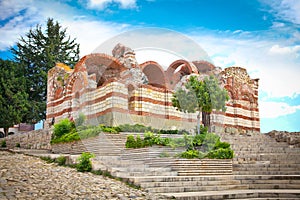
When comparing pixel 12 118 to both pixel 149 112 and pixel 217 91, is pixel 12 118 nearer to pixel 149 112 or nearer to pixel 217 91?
pixel 149 112

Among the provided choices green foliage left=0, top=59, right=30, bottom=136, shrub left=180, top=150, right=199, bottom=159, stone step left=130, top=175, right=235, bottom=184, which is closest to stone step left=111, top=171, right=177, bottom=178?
stone step left=130, top=175, right=235, bottom=184

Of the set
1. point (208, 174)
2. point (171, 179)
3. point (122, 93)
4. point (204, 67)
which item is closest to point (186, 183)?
point (171, 179)

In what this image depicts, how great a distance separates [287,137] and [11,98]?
2142cm

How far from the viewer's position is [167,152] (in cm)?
1206

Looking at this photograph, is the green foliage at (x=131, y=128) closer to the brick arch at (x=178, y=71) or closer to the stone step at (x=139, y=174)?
the stone step at (x=139, y=174)

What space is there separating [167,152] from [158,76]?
11.3m

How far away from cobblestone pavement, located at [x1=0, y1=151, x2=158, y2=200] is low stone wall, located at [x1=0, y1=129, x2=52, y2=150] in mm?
9872

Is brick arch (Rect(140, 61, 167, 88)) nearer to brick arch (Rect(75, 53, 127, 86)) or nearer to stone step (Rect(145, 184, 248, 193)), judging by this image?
brick arch (Rect(75, 53, 127, 86))

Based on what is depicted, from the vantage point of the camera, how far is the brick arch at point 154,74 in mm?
21672

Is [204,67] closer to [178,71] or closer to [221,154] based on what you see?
[178,71]

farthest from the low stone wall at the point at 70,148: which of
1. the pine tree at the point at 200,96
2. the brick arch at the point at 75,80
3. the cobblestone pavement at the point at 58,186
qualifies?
the pine tree at the point at 200,96

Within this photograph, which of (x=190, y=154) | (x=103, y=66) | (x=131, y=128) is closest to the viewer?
(x=190, y=154)

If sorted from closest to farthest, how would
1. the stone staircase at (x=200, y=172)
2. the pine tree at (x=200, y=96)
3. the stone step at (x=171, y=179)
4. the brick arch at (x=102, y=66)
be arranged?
the stone staircase at (x=200, y=172)
the stone step at (x=171, y=179)
the pine tree at (x=200, y=96)
the brick arch at (x=102, y=66)

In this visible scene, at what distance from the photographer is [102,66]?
2208cm
